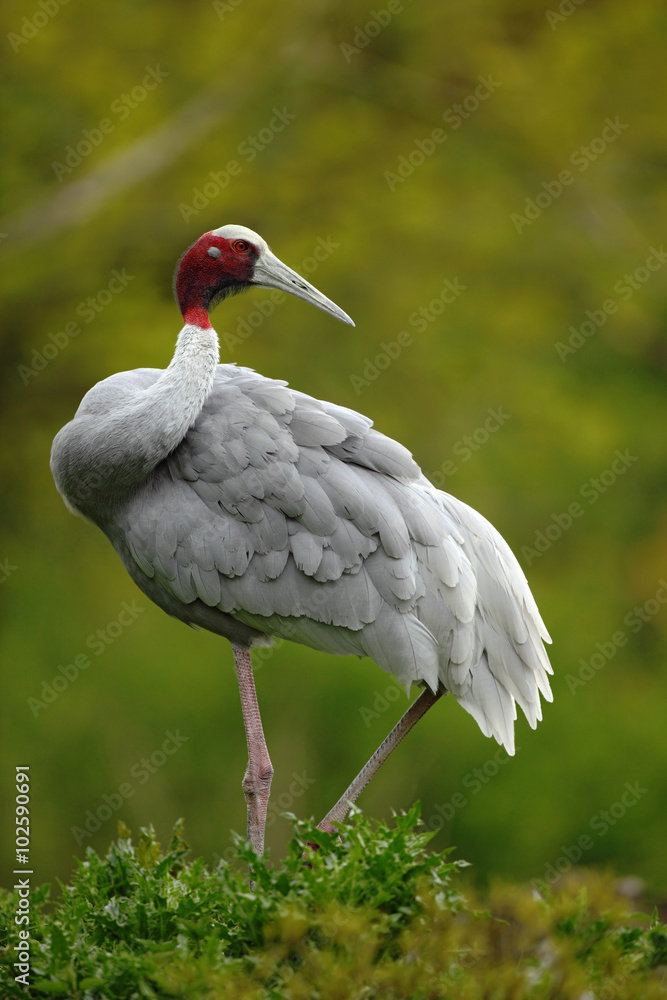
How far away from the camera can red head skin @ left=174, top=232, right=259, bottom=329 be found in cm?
392

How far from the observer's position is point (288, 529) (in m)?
3.74

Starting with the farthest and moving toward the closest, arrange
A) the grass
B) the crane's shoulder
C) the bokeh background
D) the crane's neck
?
the bokeh background < the crane's shoulder < the crane's neck < the grass

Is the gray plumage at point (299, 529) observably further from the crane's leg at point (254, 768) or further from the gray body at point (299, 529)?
the crane's leg at point (254, 768)

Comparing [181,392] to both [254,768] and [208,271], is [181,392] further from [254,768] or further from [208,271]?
[254,768]

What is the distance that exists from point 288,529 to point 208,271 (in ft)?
3.12

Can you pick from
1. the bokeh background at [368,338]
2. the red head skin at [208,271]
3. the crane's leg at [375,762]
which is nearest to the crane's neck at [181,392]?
the red head skin at [208,271]

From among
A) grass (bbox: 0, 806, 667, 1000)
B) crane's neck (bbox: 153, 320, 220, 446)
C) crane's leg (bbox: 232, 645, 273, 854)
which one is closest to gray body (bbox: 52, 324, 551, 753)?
crane's neck (bbox: 153, 320, 220, 446)

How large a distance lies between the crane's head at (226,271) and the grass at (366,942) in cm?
181

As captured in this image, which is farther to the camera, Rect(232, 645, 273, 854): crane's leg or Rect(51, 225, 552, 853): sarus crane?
Rect(232, 645, 273, 854): crane's leg

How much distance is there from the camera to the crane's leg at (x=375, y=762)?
3785mm

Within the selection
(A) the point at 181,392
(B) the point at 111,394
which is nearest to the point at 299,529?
(A) the point at 181,392

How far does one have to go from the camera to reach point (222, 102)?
1031 centimetres

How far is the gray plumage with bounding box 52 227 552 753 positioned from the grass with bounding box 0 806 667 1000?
0.69 meters

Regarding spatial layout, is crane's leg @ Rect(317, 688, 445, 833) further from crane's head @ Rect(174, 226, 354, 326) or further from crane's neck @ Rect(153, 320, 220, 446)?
crane's head @ Rect(174, 226, 354, 326)
